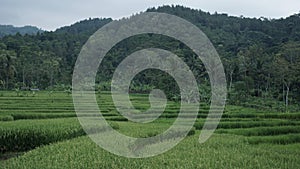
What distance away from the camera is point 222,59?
49.1 m

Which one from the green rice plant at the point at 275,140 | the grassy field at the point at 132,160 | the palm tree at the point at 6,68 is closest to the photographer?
the grassy field at the point at 132,160

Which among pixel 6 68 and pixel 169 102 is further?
pixel 6 68

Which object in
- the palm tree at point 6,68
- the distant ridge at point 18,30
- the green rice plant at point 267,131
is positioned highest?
the distant ridge at point 18,30

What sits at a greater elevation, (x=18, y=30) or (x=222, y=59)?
(x=18, y=30)

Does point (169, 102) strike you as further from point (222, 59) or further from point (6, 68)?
point (6, 68)

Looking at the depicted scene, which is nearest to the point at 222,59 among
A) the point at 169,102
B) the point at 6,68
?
the point at 169,102

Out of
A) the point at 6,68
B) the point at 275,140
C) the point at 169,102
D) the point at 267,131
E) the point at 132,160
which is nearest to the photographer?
the point at 132,160

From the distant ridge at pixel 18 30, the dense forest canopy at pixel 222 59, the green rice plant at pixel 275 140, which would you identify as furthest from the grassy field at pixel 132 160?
the distant ridge at pixel 18 30

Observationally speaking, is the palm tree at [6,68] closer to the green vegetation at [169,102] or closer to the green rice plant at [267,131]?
the green vegetation at [169,102]

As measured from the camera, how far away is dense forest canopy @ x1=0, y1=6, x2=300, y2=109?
41250 mm

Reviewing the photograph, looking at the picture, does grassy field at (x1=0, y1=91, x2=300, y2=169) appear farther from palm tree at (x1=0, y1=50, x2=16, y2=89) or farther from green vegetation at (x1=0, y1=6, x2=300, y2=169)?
palm tree at (x1=0, y1=50, x2=16, y2=89)

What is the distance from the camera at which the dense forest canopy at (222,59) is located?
135 feet

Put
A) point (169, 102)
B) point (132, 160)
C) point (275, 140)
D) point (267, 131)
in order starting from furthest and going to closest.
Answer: point (169, 102), point (267, 131), point (275, 140), point (132, 160)

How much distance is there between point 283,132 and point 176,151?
9.60 metres
